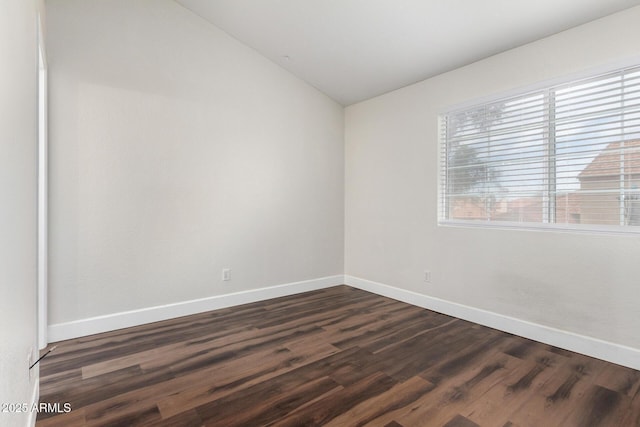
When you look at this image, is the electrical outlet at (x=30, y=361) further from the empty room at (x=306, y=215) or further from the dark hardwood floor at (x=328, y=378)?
the dark hardwood floor at (x=328, y=378)

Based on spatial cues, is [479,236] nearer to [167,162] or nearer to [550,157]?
[550,157]

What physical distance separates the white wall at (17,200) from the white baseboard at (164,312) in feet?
3.87

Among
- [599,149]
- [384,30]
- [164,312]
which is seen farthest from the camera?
[164,312]

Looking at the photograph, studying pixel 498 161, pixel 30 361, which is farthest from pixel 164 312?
pixel 498 161

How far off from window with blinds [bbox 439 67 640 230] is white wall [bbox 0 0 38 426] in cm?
350

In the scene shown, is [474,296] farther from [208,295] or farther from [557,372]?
[208,295]

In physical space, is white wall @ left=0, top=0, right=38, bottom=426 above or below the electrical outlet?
above

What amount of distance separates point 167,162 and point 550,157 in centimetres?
367

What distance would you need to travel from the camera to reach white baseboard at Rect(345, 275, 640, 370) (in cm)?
241

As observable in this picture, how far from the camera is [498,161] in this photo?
3.17 m

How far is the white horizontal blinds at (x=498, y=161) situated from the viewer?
2895 millimetres

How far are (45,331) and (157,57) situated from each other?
2734 millimetres

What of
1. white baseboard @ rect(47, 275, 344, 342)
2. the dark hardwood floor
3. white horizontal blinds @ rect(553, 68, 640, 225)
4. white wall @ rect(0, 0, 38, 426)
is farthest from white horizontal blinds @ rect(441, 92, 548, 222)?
white wall @ rect(0, 0, 38, 426)

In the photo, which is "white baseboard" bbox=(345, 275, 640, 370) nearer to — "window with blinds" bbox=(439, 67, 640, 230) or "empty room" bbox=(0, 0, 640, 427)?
"empty room" bbox=(0, 0, 640, 427)
